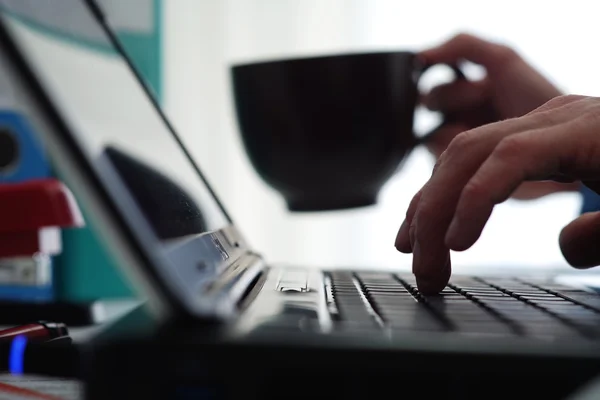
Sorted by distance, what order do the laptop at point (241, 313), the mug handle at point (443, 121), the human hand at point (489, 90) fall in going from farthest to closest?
the human hand at point (489, 90) < the mug handle at point (443, 121) < the laptop at point (241, 313)

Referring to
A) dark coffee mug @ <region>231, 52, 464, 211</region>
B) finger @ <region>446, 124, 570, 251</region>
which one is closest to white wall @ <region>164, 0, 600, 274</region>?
dark coffee mug @ <region>231, 52, 464, 211</region>

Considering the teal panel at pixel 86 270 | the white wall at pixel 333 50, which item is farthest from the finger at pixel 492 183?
the white wall at pixel 333 50

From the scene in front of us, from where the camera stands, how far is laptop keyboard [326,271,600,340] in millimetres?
220

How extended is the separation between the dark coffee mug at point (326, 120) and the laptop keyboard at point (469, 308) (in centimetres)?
10

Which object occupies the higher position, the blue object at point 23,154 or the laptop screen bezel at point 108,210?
the blue object at point 23,154

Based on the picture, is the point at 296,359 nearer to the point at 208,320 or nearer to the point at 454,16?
the point at 208,320

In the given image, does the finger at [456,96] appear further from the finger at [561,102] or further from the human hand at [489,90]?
the finger at [561,102]

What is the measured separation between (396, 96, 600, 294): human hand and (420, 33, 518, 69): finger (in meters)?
0.29

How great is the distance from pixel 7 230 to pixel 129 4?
369mm

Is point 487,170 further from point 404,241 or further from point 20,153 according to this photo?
point 20,153

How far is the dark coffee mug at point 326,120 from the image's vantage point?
1.61ft

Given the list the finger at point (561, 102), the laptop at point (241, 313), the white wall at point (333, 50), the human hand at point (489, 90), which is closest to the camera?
the laptop at point (241, 313)

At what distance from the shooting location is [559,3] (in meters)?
1.15

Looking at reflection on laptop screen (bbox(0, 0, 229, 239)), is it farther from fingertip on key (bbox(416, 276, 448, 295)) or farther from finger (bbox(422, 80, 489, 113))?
finger (bbox(422, 80, 489, 113))
